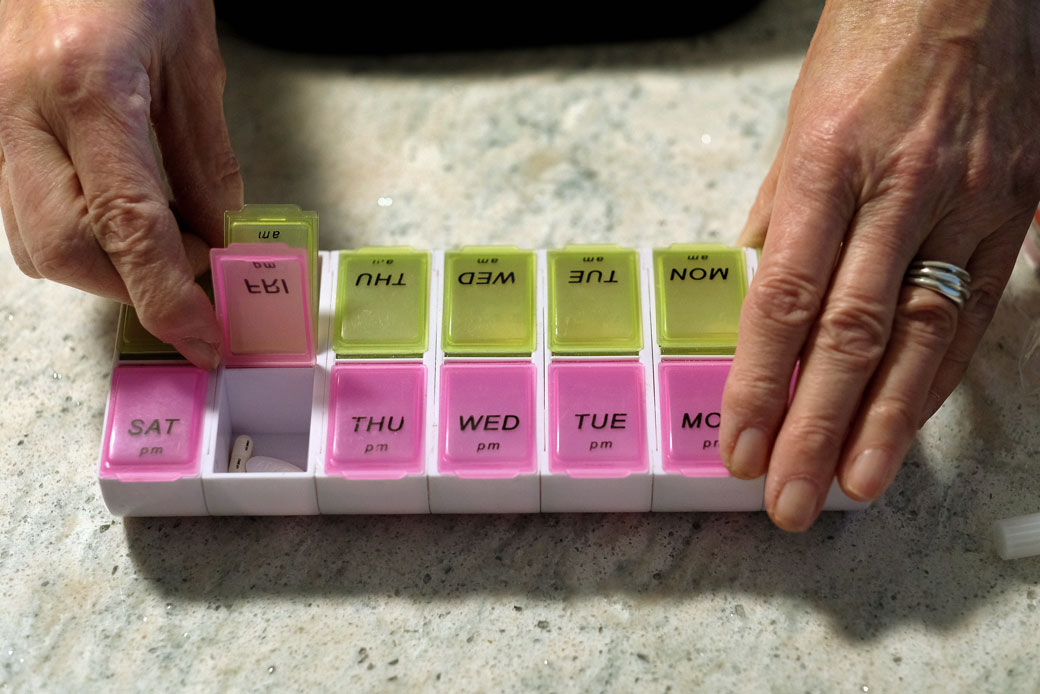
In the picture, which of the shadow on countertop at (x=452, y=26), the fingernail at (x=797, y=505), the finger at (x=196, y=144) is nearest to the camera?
the fingernail at (x=797, y=505)

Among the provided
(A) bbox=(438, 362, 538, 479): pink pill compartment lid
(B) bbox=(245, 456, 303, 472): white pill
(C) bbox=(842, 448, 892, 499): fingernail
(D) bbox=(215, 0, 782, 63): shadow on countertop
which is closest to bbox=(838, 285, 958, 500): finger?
(C) bbox=(842, 448, 892, 499): fingernail

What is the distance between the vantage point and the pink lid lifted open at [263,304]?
2.69ft

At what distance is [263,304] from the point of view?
0.84m

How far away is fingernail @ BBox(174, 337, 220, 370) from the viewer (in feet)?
2.73

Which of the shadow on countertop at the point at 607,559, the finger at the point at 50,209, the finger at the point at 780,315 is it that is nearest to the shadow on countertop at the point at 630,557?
the shadow on countertop at the point at 607,559

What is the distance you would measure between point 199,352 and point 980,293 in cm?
65

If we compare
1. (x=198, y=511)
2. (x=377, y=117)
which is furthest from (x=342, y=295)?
(x=377, y=117)

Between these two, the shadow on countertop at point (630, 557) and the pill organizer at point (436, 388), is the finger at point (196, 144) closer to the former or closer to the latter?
the pill organizer at point (436, 388)

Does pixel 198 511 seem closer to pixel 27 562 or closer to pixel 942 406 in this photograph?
pixel 27 562

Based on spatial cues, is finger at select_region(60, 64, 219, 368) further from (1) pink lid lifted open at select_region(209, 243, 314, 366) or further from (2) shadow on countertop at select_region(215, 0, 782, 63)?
(2) shadow on countertop at select_region(215, 0, 782, 63)

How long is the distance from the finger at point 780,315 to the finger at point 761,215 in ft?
0.48

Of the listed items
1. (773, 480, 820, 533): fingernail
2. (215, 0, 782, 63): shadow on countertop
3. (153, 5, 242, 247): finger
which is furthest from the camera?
(215, 0, 782, 63): shadow on countertop

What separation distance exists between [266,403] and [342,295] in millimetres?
116

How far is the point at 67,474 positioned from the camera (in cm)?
90
